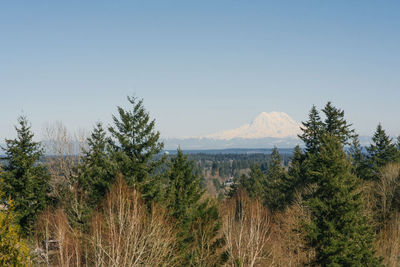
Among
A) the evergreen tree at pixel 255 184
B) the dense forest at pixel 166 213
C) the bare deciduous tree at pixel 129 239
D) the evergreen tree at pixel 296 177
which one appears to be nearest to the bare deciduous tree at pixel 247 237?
the dense forest at pixel 166 213

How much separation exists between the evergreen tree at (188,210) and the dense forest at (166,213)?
3.6 inches

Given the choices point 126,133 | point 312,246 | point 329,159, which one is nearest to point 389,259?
point 312,246

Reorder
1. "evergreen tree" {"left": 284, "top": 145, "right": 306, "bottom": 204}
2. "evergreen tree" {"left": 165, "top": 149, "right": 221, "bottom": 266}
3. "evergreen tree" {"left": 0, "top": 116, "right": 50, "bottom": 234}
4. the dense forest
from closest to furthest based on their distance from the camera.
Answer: the dense forest < "evergreen tree" {"left": 165, "top": 149, "right": 221, "bottom": 266} < "evergreen tree" {"left": 0, "top": 116, "right": 50, "bottom": 234} < "evergreen tree" {"left": 284, "top": 145, "right": 306, "bottom": 204}

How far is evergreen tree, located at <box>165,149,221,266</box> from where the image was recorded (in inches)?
1077

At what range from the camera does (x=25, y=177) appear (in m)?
33.9

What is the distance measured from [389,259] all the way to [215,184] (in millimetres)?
150462

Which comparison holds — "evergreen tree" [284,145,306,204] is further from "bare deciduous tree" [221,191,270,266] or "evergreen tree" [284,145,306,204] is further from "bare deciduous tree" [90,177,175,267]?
"bare deciduous tree" [90,177,175,267]

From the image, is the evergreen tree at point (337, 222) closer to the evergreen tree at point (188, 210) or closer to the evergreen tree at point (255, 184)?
the evergreen tree at point (188, 210)

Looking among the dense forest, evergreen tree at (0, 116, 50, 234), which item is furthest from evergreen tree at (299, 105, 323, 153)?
evergreen tree at (0, 116, 50, 234)

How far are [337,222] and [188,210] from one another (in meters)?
11.7

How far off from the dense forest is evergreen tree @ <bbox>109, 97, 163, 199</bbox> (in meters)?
0.09

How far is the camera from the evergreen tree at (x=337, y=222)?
21.1 m

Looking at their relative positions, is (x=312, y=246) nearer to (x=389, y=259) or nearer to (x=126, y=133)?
(x=389, y=259)

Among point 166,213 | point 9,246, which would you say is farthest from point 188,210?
point 9,246
